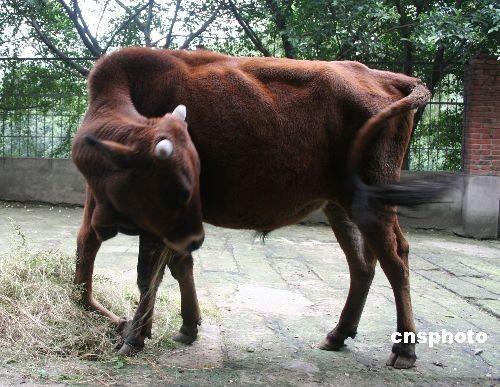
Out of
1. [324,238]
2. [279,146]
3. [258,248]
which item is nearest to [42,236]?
[258,248]

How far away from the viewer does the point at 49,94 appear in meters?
10.9

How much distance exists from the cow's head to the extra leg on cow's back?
804mm

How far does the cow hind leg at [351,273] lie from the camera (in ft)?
12.6

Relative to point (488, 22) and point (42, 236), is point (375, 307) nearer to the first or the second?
point (42, 236)

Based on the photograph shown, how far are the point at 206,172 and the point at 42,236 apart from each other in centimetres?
501

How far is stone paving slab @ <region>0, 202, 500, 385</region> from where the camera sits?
3.39 meters

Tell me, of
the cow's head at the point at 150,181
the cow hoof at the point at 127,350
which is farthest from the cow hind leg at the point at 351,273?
the cow's head at the point at 150,181

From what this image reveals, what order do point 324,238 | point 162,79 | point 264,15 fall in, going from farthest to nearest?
point 264,15, point 324,238, point 162,79

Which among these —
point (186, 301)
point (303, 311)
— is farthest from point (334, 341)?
point (186, 301)

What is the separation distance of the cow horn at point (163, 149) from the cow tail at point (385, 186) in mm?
1170

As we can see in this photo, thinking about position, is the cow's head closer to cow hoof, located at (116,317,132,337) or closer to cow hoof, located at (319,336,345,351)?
cow hoof, located at (116,317,132,337)

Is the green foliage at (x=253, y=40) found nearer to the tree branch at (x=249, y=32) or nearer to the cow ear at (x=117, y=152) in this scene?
the tree branch at (x=249, y=32)

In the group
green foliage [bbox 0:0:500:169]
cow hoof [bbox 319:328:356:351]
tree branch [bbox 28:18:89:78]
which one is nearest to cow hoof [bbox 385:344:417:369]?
cow hoof [bbox 319:328:356:351]

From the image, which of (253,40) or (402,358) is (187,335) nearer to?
(402,358)
